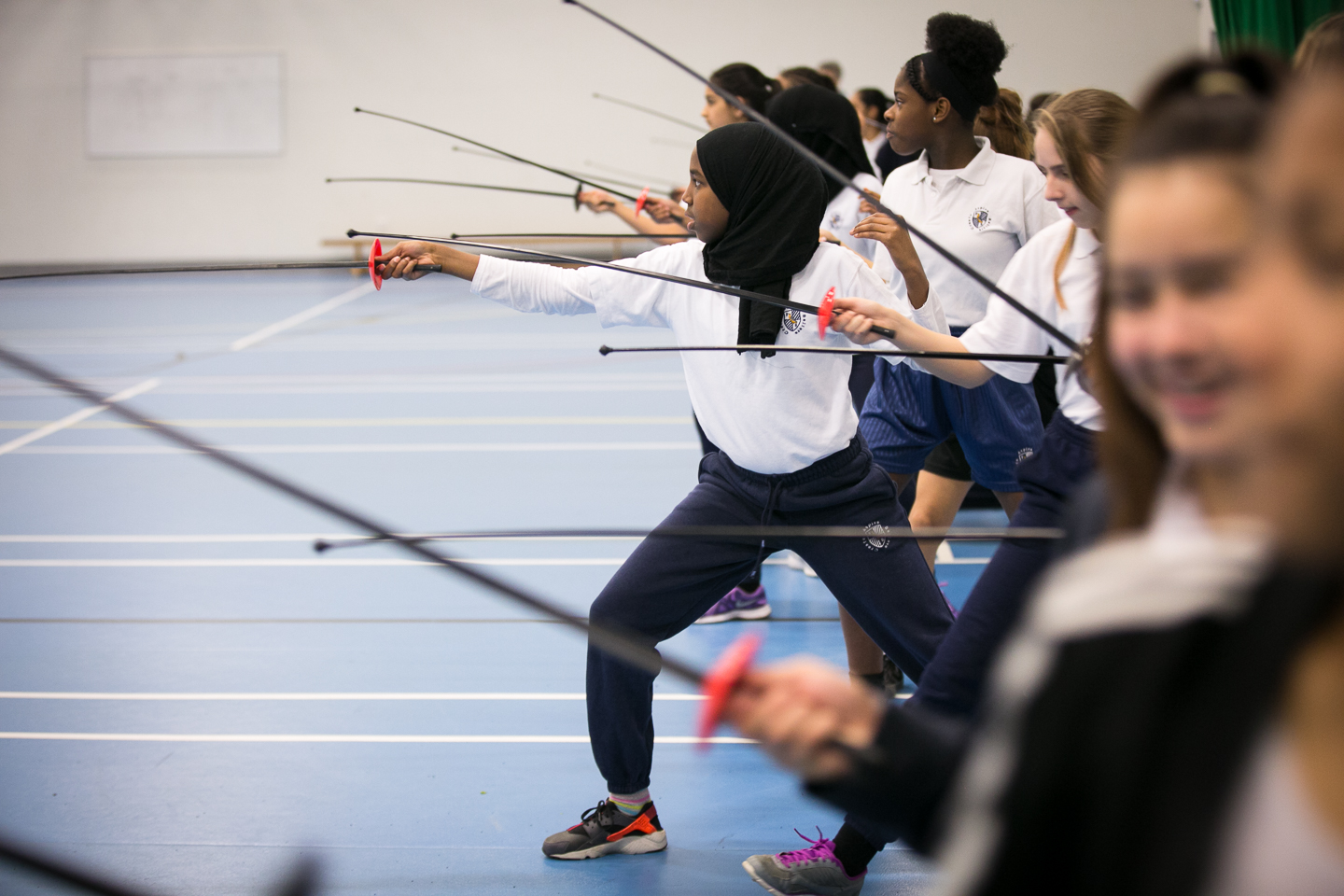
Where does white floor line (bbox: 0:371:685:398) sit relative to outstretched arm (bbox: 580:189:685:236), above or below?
below

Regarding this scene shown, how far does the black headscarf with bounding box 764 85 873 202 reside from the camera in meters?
4.21

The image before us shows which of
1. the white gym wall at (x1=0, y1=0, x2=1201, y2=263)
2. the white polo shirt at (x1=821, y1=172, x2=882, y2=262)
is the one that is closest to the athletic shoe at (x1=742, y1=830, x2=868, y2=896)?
the white polo shirt at (x1=821, y1=172, x2=882, y2=262)

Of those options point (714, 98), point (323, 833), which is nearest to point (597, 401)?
point (714, 98)

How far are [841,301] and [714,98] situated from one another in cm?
294

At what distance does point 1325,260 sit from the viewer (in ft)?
1.96

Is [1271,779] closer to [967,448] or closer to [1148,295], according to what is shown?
[1148,295]

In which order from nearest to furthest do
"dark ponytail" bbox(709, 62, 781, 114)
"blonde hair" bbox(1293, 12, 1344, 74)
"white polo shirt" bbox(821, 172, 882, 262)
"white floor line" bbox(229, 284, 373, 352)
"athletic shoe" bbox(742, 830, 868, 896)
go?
"blonde hair" bbox(1293, 12, 1344, 74) → "athletic shoe" bbox(742, 830, 868, 896) → "white polo shirt" bbox(821, 172, 882, 262) → "dark ponytail" bbox(709, 62, 781, 114) → "white floor line" bbox(229, 284, 373, 352)

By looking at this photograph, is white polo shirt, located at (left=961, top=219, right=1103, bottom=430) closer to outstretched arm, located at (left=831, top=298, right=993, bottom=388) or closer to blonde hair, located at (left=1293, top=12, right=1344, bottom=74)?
outstretched arm, located at (left=831, top=298, right=993, bottom=388)

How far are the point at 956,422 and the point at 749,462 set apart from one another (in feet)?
3.31

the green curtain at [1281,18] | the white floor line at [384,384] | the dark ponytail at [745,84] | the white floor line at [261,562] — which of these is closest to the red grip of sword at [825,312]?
the white floor line at [261,562]

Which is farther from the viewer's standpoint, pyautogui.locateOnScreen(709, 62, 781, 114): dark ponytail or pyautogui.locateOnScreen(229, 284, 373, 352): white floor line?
pyautogui.locateOnScreen(229, 284, 373, 352): white floor line

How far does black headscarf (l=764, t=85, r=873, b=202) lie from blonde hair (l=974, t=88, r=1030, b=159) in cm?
48

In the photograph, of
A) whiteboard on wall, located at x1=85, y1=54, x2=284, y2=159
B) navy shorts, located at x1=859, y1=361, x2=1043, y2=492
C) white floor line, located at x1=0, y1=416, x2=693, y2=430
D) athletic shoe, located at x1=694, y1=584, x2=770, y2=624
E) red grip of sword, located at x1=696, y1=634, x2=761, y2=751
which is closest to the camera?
red grip of sword, located at x1=696, y1=634, x2=761, y2=751

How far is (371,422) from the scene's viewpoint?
6816 mm
